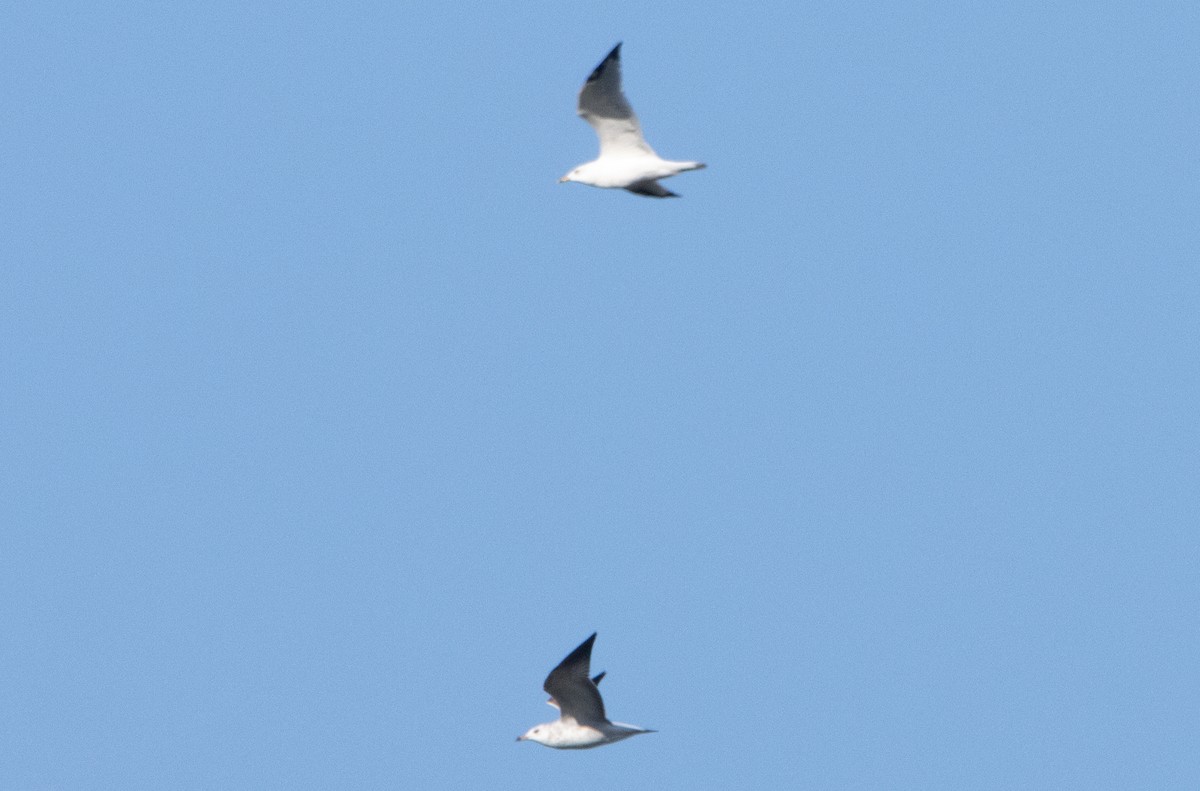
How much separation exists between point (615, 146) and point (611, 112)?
31.0 inches

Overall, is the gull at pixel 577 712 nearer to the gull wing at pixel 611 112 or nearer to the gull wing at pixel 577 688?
the gull wing at pixel 577 688

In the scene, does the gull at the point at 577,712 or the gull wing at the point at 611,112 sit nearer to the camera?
the gull at the point at 577,712

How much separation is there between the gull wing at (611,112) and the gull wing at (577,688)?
7.80m

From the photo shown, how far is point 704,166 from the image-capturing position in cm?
A: 3619

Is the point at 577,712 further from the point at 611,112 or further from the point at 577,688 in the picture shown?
the point at 611,112

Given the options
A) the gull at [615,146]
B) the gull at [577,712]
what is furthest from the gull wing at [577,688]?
the gull at [615,146]

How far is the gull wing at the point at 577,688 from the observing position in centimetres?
3512

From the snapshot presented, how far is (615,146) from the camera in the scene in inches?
1515

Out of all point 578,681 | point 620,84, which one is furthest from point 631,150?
point 578,681

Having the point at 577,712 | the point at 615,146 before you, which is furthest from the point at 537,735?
the point at 615,146

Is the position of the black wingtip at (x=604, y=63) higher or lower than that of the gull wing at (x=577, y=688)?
higher

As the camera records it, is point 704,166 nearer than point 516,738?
Yes

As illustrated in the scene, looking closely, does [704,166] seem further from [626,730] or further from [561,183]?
[626,730]

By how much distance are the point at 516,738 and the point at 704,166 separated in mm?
9072
